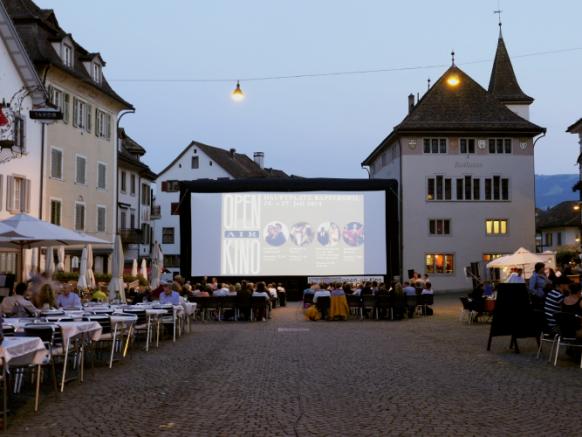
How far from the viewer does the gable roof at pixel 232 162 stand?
Result: 67.8 metres

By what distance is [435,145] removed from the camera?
48344mm

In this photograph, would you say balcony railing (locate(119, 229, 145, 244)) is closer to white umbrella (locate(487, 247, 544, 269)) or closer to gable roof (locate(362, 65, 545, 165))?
gable roof (locate(362, 65, 545, 165))

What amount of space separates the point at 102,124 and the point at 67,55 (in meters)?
4.87

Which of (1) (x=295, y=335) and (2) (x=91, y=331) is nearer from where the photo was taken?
(2) (x=91, y=331)

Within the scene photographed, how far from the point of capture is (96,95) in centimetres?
3831

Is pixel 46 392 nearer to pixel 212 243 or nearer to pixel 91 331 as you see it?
pixel 91 331

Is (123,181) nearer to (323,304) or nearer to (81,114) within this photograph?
(81,114)

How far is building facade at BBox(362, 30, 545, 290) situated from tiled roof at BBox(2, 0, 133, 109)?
20.4 metres

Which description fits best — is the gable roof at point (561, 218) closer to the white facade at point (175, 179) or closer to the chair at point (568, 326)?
the white facade at point (175, 179)

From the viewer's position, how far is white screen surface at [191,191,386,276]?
33281 mm

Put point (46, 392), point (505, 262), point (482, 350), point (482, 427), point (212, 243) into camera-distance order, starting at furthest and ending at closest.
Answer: point (212, 243), point (505, 262), point (482, 350), point (46, 392), point (482, 427)

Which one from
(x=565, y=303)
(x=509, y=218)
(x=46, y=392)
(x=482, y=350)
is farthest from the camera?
(x=509, y=218)

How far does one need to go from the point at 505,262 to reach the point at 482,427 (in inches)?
871

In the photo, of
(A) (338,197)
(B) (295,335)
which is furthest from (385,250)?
(B) (295,335)
